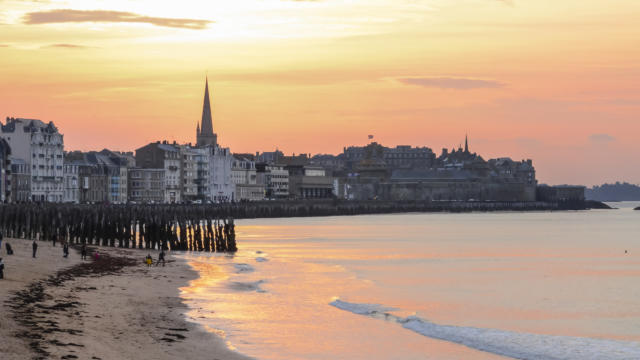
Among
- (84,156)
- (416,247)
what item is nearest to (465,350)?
(416,247)

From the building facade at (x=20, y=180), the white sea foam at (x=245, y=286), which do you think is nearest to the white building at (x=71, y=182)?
the building facade at (x=20, y=180)

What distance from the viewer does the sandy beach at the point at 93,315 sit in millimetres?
25000

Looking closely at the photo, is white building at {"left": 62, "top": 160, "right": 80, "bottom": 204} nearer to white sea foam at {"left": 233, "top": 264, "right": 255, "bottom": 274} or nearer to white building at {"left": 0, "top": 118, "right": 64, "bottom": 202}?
white building at {"left": 0, "top": 118, "right": 64, "bottom": 202}

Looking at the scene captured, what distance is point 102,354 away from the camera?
80.7ft

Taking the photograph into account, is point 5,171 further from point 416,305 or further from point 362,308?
point 362,308

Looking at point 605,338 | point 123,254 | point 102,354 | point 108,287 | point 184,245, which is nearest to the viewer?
point 102,354

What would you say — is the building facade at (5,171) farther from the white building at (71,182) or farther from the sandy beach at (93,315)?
the sandy beach at (93,315)

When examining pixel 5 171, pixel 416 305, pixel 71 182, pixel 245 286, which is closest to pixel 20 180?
pixel 5 171

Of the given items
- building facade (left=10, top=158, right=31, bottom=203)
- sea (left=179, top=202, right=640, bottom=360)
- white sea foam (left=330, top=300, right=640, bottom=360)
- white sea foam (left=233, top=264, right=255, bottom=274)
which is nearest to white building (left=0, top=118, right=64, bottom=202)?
building facade (left=10, top=158, right=31, bottom=203)

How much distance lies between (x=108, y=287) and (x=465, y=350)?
15595mm

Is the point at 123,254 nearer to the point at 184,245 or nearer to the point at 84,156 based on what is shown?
the point at 184,245

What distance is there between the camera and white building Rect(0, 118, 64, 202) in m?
167

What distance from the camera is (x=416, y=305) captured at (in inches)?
1716

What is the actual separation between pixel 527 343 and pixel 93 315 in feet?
44.9
